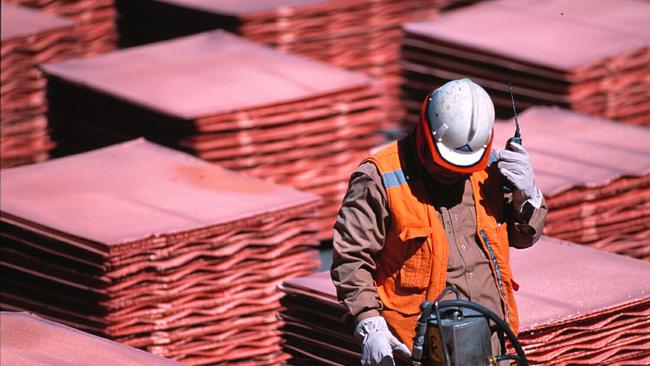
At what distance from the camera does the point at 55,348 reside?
6750mm

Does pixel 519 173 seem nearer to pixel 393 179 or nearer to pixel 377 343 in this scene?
pixel 393 179

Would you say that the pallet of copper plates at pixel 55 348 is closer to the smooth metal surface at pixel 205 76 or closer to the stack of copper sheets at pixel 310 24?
the smooth metal surface at pixel 205 76

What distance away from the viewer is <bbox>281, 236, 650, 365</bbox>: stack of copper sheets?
6980 millimetres

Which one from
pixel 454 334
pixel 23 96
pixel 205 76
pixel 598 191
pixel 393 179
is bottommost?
pixel 23 96

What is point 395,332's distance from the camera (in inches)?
232

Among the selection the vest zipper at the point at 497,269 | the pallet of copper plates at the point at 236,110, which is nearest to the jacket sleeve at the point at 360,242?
the vest zipper at the point at 497,269

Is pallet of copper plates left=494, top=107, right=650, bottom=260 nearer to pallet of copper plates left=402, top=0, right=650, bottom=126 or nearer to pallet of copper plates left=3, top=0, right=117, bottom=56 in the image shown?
pallet of copper plates left=402, top=0, right=650, bottom=126

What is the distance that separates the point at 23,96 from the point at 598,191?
452 centimetres

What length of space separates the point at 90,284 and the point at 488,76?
13.1 ft

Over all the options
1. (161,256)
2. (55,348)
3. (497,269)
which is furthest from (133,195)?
(497,269)

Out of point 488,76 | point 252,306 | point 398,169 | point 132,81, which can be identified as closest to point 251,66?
point 132,81

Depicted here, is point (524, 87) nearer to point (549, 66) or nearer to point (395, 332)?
point (549, 66)

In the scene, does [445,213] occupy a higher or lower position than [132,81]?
higher

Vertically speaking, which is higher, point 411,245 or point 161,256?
point 411,245
